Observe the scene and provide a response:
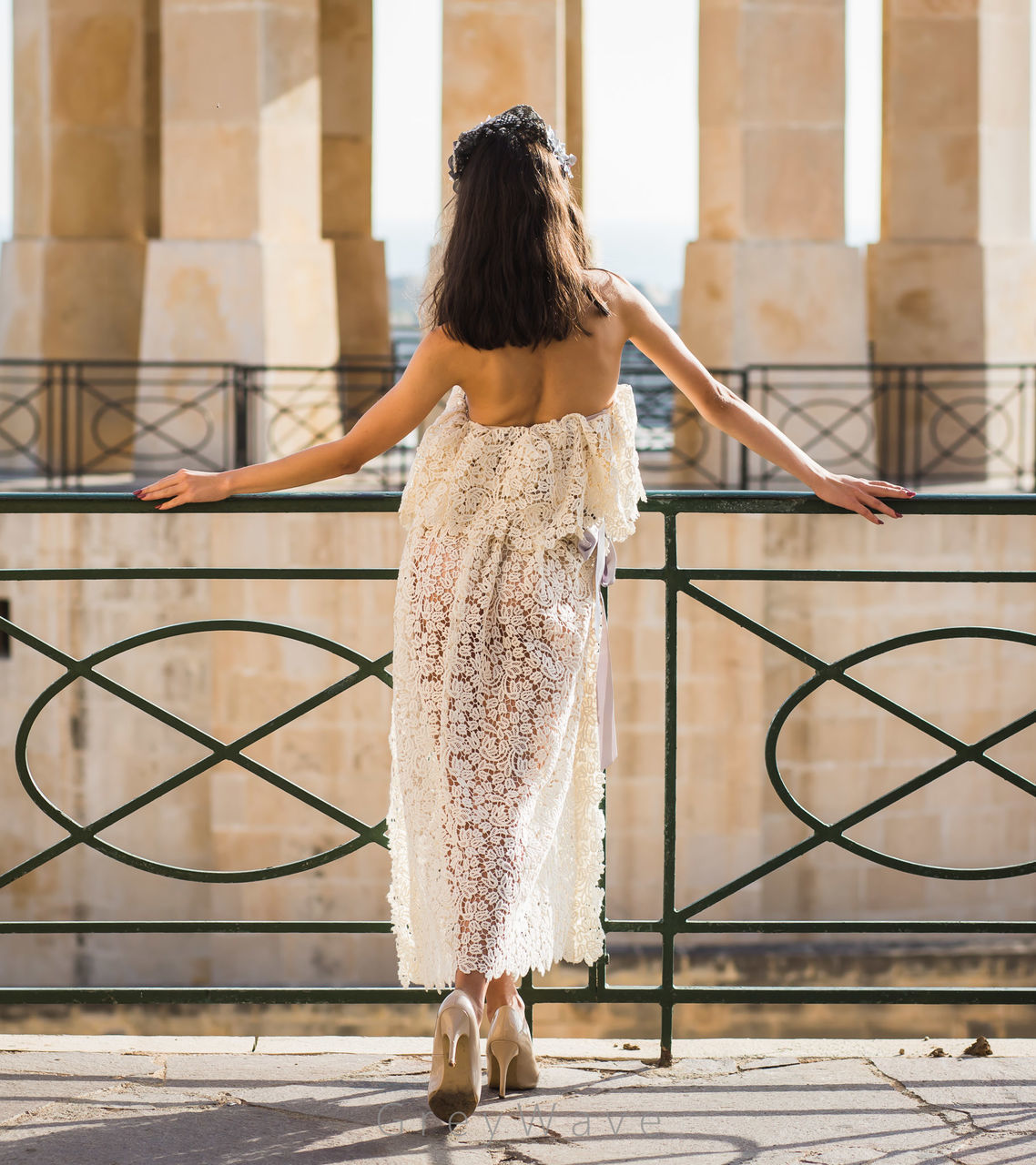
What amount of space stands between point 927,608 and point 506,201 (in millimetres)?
8694

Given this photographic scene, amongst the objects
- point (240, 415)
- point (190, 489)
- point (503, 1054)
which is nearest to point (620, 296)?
point (190, 489)

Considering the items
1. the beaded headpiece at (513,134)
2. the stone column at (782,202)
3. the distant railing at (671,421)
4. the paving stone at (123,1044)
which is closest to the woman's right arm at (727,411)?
the beaded headpiece at (513,134)

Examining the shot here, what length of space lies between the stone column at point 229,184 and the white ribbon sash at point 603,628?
981 cm

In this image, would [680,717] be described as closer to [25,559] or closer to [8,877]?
[25,559]

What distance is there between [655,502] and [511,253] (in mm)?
794

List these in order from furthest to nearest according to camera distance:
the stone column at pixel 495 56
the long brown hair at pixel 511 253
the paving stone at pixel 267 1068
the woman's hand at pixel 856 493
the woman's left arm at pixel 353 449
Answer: the stone column at pixel 495 56 < the woman's hand at pixel 856 493 < the paving stone at pixel 267 1068 < the woman's left arm at pixel 353 449 < the long brown hair at pixel 511 253

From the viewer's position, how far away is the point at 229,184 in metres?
A: 13.0

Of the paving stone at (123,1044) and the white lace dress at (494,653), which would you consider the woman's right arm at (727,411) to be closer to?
the white lace dress at (494,653)

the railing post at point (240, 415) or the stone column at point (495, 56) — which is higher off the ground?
the stone column at point (495, 56)

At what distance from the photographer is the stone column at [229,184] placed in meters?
12.8

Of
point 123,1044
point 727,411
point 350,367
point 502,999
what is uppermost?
point 350,367

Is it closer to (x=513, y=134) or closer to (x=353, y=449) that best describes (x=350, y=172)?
(x=353, y=449)

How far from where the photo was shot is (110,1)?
568 inches

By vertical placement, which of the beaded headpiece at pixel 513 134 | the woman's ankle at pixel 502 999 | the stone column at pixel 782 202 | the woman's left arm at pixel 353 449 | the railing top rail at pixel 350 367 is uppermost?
the stone column at pixel 782 202
